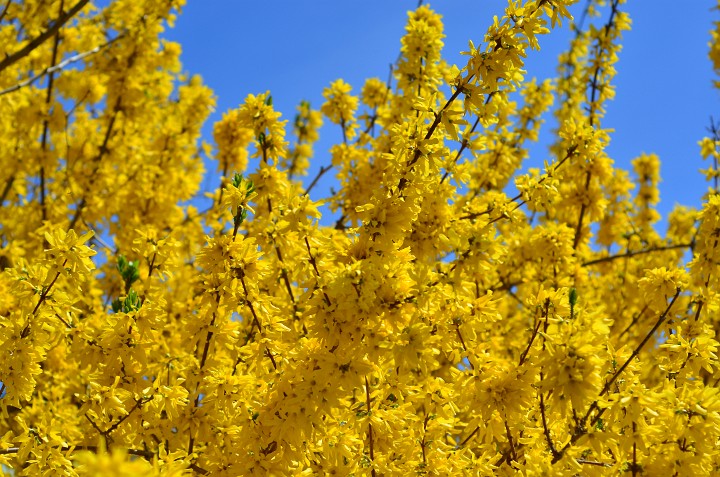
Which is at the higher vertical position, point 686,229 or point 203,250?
point 686,229

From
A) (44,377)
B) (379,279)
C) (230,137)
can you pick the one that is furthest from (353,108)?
(44,377)

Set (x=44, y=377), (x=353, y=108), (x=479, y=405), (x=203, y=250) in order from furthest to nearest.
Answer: (x=353, y=108), (x=44, y=377), (x=203, y=250), (x=479, y=405)

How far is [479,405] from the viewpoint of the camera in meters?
2.68

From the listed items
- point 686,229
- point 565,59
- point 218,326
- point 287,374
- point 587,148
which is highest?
point 565,59

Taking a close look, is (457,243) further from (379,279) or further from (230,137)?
(230,137)

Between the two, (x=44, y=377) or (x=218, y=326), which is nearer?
(x=218, y=326)

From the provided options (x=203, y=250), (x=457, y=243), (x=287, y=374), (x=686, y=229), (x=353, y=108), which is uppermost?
(x=686, y=229)

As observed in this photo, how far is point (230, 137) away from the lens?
564cm

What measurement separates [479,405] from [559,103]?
555 cm

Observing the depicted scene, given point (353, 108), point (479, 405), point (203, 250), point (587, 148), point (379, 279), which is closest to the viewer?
point (379, 279)

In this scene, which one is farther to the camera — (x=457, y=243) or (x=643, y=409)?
(x=457, y=243)

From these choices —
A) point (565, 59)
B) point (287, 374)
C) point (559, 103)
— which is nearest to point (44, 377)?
point (287, 374)

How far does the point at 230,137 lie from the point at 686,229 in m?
6.58

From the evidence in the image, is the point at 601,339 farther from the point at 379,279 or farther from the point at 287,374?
the point at 287,374
